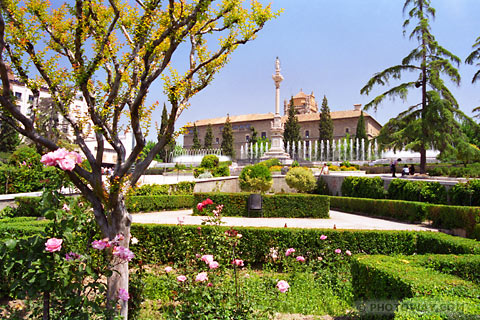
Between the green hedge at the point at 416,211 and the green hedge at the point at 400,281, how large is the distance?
204 inches

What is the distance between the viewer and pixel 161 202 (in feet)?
46.5

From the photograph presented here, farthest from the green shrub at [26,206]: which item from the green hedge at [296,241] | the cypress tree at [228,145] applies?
the cypress tree at [228,145]

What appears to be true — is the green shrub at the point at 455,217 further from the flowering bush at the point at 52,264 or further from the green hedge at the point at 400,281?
the flowering bush at the point at 52,264

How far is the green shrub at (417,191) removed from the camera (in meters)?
11.4

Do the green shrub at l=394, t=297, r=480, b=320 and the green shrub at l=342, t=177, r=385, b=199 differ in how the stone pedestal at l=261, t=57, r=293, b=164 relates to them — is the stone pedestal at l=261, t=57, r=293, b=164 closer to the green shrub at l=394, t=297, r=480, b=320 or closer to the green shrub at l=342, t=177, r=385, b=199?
the green shrub at l=342, t=177, r=385, b=199

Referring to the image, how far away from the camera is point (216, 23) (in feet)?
15.7

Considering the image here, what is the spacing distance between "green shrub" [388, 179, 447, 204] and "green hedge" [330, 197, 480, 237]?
77 centimetres

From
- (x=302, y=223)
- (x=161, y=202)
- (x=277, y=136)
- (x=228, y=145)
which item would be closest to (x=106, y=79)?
(x=302, y=223)

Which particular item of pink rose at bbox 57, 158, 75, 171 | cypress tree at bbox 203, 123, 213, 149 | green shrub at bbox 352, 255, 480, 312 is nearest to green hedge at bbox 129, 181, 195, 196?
green shrub at bbox 352, 255, 480, 312

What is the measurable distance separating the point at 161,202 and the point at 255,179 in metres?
4.52

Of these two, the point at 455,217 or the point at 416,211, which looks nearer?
the point at 455,217

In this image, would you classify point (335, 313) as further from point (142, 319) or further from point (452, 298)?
point (142, 319)

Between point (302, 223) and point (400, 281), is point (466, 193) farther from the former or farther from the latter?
point (400, 281)

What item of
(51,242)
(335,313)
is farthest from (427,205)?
(51,242)
